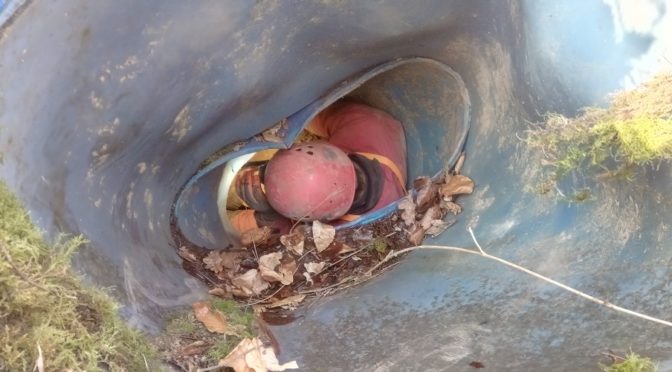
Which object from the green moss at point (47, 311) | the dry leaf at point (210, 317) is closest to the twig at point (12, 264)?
the green moss at point (47, 311)

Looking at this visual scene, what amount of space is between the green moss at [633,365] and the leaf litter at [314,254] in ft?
1.95

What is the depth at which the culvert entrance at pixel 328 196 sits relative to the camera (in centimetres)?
176

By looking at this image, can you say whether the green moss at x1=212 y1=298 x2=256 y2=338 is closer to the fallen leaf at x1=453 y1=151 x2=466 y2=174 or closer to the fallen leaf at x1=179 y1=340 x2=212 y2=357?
the fallen leaf at x1=179 y1=340 x2=212 y2=357

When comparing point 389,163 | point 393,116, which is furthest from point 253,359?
point 393,116

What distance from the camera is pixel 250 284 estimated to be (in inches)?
68.1

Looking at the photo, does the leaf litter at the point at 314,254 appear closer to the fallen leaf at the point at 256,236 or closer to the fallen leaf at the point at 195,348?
the fallen leaf at the point at 256,236

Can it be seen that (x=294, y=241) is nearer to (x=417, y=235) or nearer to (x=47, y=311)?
(x=417, y=235)

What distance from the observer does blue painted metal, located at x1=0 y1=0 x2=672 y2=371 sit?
3.39 ft

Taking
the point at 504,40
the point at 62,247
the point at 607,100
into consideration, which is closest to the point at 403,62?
the point at 504,40

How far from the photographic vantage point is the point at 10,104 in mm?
898

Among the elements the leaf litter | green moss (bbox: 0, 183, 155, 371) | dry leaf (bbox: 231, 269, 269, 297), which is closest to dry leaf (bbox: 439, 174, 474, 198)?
the leaf litter

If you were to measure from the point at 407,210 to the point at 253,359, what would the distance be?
0.84m

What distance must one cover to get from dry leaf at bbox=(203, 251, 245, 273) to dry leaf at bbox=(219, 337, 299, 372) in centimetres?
54

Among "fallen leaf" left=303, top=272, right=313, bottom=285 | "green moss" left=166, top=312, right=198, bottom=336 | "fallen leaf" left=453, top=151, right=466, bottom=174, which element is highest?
"green moss" left=166, top=312, right=198, bottom=336
